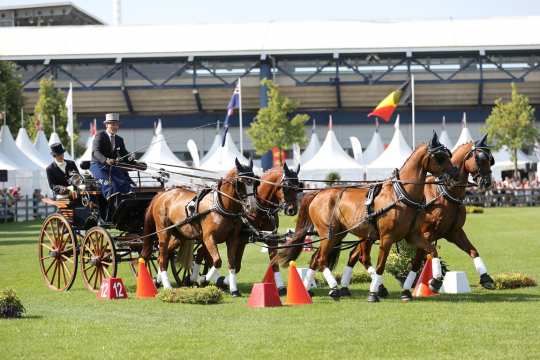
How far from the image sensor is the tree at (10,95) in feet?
183

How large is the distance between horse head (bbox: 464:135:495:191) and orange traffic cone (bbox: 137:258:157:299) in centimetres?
519

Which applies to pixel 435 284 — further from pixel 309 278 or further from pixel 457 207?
pixel 309 278

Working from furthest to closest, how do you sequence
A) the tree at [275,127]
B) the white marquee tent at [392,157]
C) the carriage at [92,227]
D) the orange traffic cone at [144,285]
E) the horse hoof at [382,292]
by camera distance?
1. the tree at [275,127]
2. the white marquee tent at [392,157]
3. the carriage at [92,227]
4. the orange traffic cone at [144,285]
5. the horse hoof at [382,292]

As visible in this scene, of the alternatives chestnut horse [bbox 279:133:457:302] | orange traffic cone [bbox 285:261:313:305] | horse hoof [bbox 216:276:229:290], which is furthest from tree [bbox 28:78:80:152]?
orange traffic cone [bbox 285:261:313:305]

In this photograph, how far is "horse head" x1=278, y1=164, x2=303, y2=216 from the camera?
1576cm

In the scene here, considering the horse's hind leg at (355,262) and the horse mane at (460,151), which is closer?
the horse's hind leg at (355,262)

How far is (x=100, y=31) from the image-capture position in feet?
254

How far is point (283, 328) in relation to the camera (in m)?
12.6

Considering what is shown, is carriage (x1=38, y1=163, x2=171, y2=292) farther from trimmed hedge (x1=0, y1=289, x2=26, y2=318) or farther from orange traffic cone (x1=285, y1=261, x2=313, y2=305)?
orange traffic cone (x1=285, y1=261, x2=313, y2=305)

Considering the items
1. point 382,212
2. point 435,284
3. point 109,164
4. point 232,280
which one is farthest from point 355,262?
point 109,164

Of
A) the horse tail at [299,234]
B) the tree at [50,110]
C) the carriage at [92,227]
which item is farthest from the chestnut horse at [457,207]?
the tree at [50,110]

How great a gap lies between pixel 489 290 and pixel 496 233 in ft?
55.8

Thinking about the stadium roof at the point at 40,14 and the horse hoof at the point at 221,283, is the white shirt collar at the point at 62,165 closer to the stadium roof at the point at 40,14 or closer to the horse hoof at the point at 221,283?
the horse hoof at the point at 221,283

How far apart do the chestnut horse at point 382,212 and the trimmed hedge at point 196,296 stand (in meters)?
1.57
